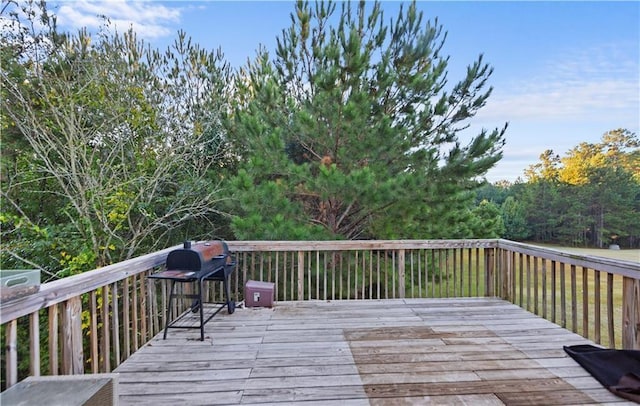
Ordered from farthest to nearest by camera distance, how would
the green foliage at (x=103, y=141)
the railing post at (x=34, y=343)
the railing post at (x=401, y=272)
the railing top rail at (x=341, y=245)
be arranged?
the green foliage at (x=103, y=141) → the railing post at (x=401, y=272) → the railing top rail at (x=341, y=245) → the railing post at (x=34, y=343)

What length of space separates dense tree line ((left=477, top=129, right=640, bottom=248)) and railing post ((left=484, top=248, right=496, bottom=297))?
6.18 feet

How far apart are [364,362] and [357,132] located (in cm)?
322

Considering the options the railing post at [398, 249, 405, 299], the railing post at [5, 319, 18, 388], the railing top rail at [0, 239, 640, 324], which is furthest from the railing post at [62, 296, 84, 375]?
the railing post at [398, 249, 405, 299]

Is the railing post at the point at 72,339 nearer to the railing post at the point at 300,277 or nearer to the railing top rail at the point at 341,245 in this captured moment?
the railing top rail at the point at 341,245

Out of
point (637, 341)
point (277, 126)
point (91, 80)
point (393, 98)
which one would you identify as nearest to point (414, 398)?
point (637, 341)

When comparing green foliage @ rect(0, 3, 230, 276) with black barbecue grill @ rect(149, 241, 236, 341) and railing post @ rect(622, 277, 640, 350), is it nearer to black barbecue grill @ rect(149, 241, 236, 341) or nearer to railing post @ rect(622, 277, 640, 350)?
black barbecue grill @ rect(149, 241, 236, 341)

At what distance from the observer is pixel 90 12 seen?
5125 mm

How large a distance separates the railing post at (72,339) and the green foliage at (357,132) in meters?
2.59

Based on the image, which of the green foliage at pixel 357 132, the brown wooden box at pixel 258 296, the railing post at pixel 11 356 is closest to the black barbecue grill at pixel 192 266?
the brown wooden box at pixel 258 296

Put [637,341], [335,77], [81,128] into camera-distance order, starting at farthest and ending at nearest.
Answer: [81,128] → [335,77] → [637,341]

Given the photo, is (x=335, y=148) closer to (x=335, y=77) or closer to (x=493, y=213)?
(x=335, y=77)

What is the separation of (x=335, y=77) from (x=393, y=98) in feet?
4.08

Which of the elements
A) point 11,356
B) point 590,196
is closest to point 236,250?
point 11,356

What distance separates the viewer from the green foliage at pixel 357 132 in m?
4.54
